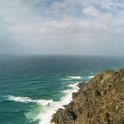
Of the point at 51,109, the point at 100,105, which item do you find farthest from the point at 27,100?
the point at 100,105

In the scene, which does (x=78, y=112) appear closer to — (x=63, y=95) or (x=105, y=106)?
(x=105, y=106)

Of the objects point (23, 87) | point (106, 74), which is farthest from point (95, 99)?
point (23, 87)

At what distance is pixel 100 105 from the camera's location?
6788 cm

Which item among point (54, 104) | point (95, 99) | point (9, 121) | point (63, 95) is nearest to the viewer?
point (95, 99)

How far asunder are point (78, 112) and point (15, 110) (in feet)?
89.0

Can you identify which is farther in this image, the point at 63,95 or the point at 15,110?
the point at 63,95

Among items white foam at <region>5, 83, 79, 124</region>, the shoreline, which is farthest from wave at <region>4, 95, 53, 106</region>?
the shoreline

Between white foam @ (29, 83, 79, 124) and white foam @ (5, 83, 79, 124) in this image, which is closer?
white foam @ (29, 83, 79, 124)

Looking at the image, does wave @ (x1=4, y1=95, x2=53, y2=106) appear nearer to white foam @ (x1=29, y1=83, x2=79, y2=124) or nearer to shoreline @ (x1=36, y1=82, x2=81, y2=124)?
shoreline @ (x1=36, y1=82, x2=81, y2=124)

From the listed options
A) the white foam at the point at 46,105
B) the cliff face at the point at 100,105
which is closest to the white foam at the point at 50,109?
the white foam at the point at 46,105

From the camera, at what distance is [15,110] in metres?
92.9

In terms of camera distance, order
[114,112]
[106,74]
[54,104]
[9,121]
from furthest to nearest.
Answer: [54,104], [106,74], [9,121], [114,112]

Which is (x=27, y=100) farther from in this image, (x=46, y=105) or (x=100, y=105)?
(x=100, y=105)

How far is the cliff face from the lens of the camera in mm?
61500
